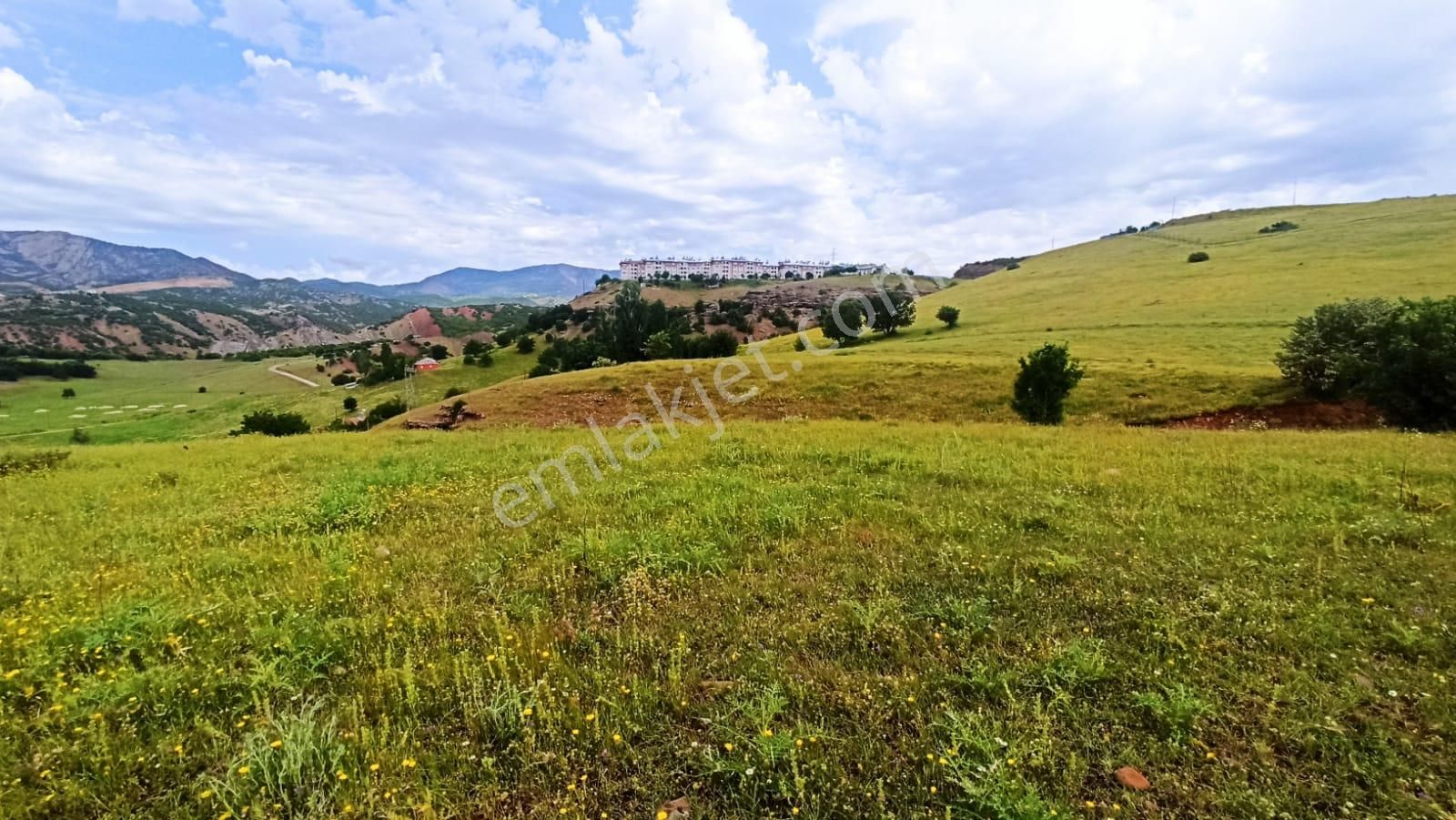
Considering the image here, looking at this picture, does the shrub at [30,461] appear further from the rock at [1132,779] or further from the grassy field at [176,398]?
the grassy field at [176,398]

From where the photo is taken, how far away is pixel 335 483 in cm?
1021

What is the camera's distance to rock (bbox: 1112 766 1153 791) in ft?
10.5

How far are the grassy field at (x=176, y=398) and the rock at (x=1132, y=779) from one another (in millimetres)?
64485

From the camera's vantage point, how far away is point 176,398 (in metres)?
90.4

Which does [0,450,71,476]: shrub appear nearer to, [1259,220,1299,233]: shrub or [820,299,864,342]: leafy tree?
[820,299,864,342]: leafy tree

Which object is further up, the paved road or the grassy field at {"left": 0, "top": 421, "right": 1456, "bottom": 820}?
the grassy field at {"left": 0, "top": 421, "right": 1456, "bottom": 820}

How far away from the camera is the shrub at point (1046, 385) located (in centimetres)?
2112

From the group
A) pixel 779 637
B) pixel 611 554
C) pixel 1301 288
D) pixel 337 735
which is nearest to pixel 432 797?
pixel 337 735

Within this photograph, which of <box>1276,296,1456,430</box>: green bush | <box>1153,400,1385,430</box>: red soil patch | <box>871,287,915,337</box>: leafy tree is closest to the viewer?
<box>1276,296,1456,430</box>: green bush

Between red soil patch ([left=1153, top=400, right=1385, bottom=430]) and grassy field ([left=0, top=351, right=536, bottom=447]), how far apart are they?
64.7m

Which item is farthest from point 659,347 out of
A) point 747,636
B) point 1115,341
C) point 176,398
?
point 176,398

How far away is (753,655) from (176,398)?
393ft

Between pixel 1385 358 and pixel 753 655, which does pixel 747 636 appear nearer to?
pixel 753 655

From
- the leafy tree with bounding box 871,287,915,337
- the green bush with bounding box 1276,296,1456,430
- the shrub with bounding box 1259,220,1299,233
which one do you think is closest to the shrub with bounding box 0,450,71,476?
the green bush with bounding box 1276,296,1456,430
